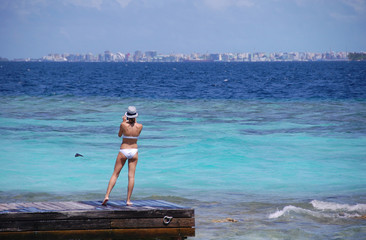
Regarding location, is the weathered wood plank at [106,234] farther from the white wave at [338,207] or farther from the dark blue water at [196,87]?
the dark blue water at [196,87]

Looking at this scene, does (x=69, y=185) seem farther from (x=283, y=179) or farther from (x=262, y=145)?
(x=262, y=145)

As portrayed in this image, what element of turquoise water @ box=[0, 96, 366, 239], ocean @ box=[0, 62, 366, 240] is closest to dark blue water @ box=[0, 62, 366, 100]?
ocean @ box=[0, 62, 366, 240]

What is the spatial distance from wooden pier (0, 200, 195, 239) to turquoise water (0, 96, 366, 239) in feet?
6.60

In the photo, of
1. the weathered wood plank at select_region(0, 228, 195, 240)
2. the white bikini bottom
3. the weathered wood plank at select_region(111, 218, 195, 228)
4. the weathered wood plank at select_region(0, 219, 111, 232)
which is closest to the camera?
the weathered wood plank at select_region(0, 219, 111, 232)

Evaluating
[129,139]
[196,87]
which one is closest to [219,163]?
[129,139]

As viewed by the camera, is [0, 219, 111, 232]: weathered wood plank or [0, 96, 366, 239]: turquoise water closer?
[0, 219, 111, 232]: weathered wood plank

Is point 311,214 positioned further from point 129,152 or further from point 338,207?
point 129,152

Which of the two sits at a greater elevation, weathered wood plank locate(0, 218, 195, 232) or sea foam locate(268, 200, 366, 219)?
weathered wood plank locate(0, 218, 195, 232)

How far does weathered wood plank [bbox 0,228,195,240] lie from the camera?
33.0ft

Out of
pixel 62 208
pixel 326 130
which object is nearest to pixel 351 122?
pixel 326 130

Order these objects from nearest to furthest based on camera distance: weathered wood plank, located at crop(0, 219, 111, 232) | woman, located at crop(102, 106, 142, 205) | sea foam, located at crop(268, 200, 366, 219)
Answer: weathered wood plank, located at crop(0, 219, 111, 232) < woman, located at crop(102, 106, 142, 205) < sea foam, located at crop(268, 200, 366, 219)

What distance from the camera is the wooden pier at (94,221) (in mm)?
10016

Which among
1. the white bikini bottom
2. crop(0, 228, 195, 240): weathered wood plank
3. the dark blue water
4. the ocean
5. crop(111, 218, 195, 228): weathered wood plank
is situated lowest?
the ocean

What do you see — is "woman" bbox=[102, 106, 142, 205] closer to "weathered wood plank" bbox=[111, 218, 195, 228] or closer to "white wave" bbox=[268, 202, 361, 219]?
"weathered wood plank" bbox=[111, 218, 195, 228]
